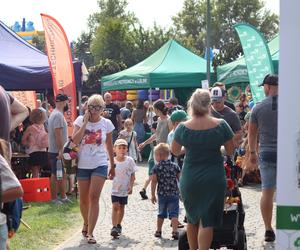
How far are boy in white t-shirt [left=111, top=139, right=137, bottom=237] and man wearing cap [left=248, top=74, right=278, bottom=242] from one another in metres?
1.65

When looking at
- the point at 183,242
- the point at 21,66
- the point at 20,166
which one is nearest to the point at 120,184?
the point at 183,242

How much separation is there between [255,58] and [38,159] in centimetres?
465

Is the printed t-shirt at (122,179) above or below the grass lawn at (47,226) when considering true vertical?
above

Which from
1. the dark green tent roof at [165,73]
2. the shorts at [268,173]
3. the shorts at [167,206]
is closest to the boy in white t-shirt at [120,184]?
the shorts at [167,206]

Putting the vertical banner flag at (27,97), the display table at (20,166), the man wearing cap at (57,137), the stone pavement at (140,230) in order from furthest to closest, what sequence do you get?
the vertical banner flag at (27,97), the display table at (20,166), the man wearing cap at (57,137), the stone pavement at (140,230)

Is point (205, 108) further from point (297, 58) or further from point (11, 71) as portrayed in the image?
point (11, 71)

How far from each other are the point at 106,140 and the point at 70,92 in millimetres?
4400

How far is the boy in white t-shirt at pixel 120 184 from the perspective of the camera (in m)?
7.65

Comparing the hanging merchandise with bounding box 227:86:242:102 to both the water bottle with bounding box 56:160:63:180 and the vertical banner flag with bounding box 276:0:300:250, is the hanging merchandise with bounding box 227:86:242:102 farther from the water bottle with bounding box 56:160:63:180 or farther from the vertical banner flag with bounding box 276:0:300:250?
the vertical banner flag with bounding box 276:0:300:250

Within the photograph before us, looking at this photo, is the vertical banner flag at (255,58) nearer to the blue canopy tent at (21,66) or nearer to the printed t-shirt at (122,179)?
the blue canopy tent at (21,66)

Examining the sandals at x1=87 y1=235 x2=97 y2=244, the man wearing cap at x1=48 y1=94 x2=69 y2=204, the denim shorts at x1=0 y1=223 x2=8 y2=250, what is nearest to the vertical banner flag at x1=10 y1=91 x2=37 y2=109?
the man wearing cap at x1=48 y1=94 x2=69 y2=204

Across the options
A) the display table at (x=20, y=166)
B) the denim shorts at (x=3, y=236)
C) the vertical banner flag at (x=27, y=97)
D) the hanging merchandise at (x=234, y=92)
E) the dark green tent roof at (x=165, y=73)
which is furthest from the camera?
the hanging merchandise at (x=234, y=92)

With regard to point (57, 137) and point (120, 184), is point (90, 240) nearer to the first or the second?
point (120, 184)

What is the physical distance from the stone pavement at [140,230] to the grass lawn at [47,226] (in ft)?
0.67
